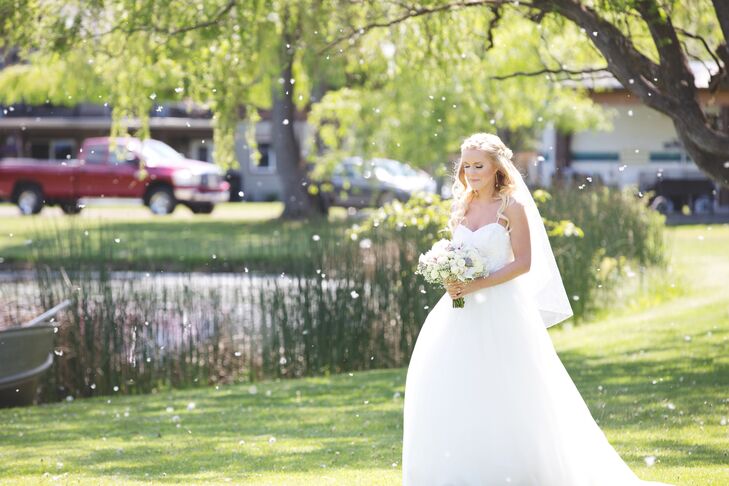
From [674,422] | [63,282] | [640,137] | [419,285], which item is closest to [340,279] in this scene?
[419,285]

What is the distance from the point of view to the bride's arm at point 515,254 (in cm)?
571

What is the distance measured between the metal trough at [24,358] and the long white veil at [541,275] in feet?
17.7

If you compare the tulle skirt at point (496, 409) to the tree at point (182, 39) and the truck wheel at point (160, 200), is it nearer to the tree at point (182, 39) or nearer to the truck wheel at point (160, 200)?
the tree at point (182, 39)

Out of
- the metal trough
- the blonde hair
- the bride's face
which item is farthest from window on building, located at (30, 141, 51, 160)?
the bride's face

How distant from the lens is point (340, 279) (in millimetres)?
11641

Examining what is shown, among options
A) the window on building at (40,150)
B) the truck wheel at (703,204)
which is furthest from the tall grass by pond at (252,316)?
the window on building at (40,150)

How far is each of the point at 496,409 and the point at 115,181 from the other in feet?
88.8

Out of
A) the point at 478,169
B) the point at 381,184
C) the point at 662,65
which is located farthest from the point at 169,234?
the point at 478,169

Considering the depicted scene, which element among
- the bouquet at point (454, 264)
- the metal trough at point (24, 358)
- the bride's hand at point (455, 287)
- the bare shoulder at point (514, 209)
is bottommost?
the metal trough at point (24, 358)

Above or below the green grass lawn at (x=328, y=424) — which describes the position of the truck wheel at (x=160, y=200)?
above

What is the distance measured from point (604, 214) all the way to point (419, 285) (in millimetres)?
5185

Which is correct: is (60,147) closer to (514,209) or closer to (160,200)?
(160,200)

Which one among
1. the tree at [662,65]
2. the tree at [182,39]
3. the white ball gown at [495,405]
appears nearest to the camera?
the white ball gown at [495,405]

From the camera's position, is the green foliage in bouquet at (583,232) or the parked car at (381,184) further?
the parked car at (381,184)
